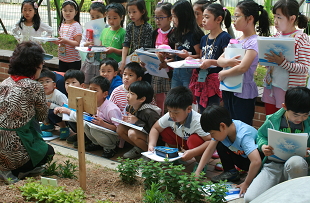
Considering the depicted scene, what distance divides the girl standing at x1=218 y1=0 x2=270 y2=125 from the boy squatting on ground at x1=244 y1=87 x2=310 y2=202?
25.2 inches

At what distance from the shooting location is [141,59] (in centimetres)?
504

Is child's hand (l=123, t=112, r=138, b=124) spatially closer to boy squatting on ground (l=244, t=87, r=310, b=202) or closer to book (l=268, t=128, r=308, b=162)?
boy squatting on ground (l=244, t=87, r=310, b=202)

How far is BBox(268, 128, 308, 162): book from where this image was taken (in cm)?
327

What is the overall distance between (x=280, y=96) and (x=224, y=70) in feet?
2.01

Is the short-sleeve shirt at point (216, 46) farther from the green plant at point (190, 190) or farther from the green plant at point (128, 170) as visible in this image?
the green plant at point (190, 190)

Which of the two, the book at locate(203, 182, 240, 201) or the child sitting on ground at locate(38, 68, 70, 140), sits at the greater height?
the child sitting on ground at locate(38, 68, 70, 140)

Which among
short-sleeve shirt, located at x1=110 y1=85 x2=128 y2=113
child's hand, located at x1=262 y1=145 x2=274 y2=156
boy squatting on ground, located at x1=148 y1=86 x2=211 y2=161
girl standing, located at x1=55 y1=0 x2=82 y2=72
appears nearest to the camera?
child's hand, located at x1=262 y1=145 x2=274 y2=156

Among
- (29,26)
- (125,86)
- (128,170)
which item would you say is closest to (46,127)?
(125,86)

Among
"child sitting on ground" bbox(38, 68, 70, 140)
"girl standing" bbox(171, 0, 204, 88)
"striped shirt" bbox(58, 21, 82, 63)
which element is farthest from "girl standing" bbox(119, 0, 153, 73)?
"striped shirt" bbox(58, 21, 82, 63)

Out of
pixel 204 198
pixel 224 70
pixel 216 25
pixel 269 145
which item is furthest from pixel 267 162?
pixel 216 25

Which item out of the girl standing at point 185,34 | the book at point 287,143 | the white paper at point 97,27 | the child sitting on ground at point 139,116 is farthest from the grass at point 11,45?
the book at point 287,143

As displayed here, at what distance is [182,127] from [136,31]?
5.75 feet

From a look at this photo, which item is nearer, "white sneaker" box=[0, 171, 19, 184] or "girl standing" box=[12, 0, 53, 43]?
"white sneaker" box=[0, 171, 19, 184]

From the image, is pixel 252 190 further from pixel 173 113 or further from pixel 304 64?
pixel 304 64
